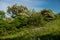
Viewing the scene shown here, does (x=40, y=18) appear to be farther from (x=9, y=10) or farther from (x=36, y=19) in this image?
(x=9, y=10)

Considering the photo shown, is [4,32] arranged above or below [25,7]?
below

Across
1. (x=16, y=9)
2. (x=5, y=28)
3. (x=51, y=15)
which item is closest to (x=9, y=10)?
(x=16, y=9)

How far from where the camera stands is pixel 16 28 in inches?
1224

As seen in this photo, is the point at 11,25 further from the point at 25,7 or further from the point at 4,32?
the point at 25,7

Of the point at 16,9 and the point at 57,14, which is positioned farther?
the point at 16,9

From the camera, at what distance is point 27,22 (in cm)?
3328

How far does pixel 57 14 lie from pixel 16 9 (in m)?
9.23

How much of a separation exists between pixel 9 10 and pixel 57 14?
33.6ft

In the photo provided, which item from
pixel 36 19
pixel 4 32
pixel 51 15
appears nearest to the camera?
pixel 4 32

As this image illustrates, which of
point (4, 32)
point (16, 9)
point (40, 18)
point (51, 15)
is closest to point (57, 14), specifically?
point (51, 15)

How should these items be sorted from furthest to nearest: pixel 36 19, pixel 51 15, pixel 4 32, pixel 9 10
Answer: pixel 9 10 → pixel 51 15 → pixel 36 19 → pixel 4 32

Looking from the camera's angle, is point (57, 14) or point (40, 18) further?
point (57, 14)

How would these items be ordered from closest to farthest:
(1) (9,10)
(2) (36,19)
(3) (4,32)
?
1. (3) (4,32)
2. (2) (36,19)
3. (1) (9,10)

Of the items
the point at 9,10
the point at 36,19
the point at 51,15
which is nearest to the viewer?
the point at 36,19
